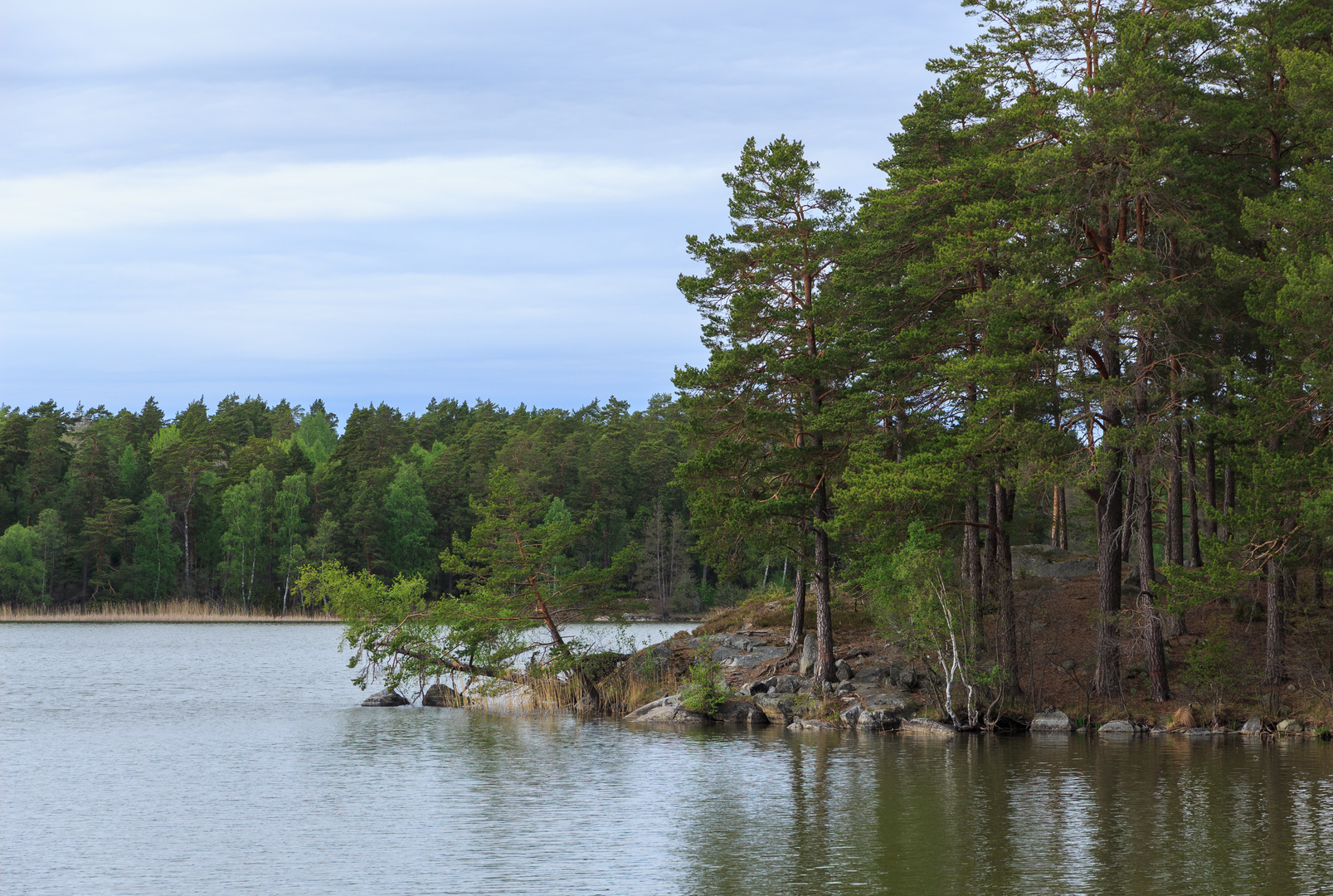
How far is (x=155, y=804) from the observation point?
2028 centimetres

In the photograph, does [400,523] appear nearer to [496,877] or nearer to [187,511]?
[187,511]

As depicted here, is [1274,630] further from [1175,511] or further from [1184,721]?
[1175,511]

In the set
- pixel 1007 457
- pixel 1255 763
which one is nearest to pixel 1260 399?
pixel 1007 457

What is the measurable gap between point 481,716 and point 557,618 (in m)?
3.67

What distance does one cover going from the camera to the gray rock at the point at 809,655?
34.2 m

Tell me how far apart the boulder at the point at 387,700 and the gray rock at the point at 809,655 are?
1365cm

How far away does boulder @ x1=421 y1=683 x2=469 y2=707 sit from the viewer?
38750 mm

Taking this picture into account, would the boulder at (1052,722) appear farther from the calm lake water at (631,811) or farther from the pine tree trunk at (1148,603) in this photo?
the pine tree trunk at (1148,603)

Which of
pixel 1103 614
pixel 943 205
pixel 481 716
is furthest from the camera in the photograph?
pixel 481 716

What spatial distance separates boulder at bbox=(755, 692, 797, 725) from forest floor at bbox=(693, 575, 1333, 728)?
1.83 metres

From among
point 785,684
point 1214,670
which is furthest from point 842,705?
point 1214,670

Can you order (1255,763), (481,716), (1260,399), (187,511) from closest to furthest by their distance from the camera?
(1255,763)
(1260,399)
(481,716)
(187,511)

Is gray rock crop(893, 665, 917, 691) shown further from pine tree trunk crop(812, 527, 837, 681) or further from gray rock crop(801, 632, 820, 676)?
gray rock crop(801, 632, 820, 676)

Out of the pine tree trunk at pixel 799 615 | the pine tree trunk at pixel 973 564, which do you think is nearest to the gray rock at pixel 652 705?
the pine tree trunk at pixel 799 615
